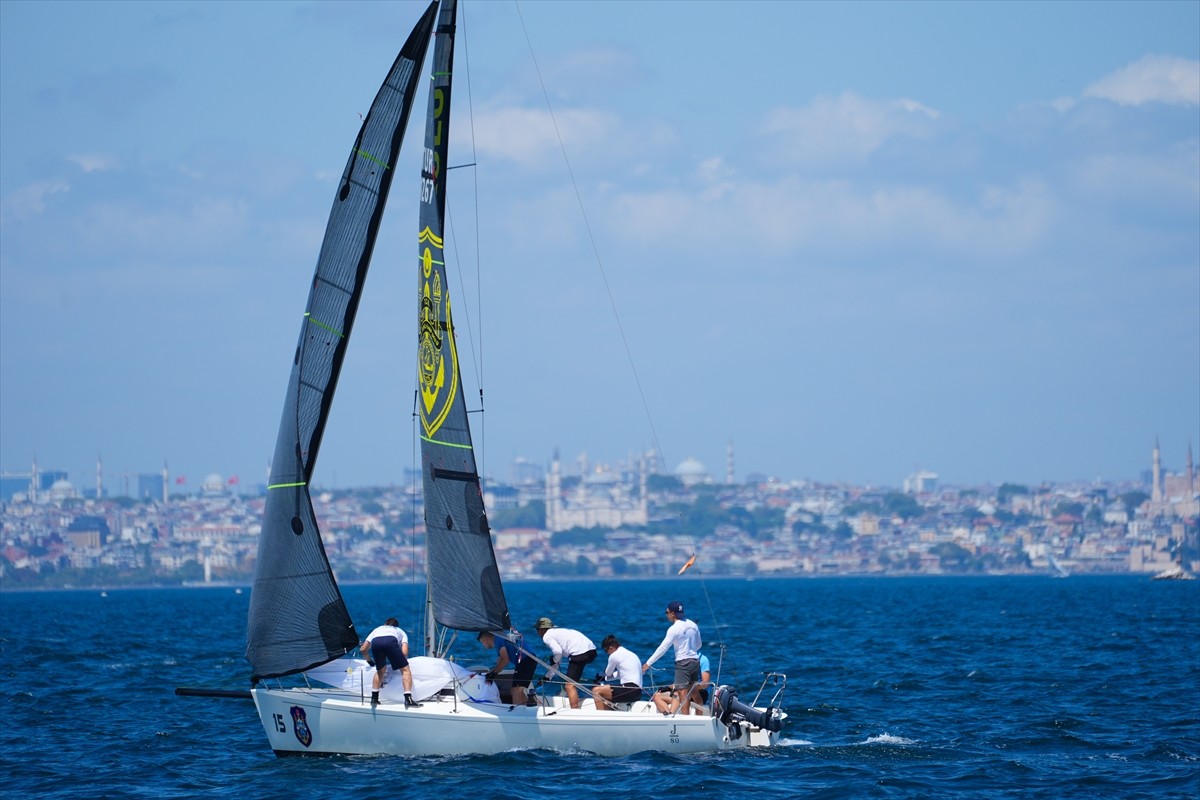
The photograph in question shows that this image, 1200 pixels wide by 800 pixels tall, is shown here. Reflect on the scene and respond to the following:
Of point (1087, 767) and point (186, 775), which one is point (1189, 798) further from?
point (186, 775)

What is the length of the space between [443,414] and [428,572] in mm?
1840

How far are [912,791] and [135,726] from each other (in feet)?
38.9

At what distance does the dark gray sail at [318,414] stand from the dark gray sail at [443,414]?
1.27 feet

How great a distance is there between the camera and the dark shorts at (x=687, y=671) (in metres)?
18.2

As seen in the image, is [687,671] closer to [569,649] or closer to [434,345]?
[569,649]

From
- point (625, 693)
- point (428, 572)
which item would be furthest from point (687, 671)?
point (428, 572)

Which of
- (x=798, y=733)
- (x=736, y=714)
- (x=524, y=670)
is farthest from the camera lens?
(x=798, y=733)

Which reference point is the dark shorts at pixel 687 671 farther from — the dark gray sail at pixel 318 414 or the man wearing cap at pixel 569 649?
the dark gray sail at pixel 318 414

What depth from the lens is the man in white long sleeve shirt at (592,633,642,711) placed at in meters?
18.1

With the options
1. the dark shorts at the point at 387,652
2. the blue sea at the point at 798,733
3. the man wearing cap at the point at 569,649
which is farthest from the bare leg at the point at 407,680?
the man wearing cap at the point at 569,649

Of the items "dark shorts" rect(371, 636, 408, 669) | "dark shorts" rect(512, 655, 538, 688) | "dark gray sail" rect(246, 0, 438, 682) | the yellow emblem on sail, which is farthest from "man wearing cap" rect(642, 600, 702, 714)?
"dark gray sail" rect(246, 0, 438, 682)

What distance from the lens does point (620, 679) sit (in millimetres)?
18375

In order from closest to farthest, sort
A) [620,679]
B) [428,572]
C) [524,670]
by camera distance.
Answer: [524,670], [428,572], [620,679]

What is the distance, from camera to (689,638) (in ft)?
59.9
